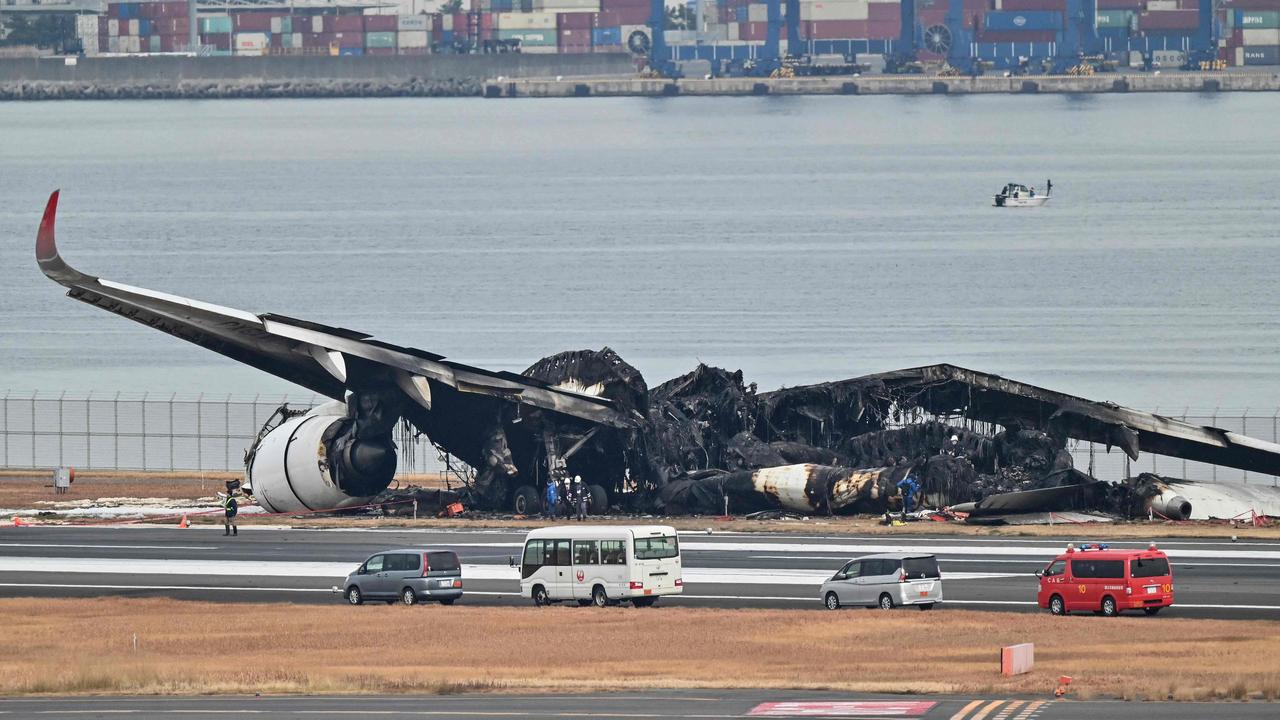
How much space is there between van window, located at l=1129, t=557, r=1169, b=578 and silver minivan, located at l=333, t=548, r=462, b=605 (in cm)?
1800

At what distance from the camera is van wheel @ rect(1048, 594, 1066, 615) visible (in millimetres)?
49969

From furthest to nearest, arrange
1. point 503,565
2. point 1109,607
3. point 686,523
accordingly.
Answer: point 686,523 → point 503,565 → point 1109,607

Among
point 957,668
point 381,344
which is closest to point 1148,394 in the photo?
point 381,344

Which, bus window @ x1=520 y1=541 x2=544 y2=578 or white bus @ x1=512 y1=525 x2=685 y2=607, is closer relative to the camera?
white bus @ x1=512 y1=525 x2=685 y2=607

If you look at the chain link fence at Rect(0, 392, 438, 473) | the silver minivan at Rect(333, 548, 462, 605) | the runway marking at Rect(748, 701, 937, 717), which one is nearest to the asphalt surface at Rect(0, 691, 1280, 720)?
the runway marking at Rect(748, 701, 937, 717)

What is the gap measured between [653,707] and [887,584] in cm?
1623

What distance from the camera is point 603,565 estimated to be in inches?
2096

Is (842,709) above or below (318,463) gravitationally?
above

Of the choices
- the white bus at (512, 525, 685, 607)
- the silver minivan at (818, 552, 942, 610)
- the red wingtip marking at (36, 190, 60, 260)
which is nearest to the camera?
the silver minivan at (818, 552, 942, 610)

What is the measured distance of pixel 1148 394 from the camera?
12519 cm

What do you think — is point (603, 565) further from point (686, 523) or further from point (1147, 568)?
point (686, 523)

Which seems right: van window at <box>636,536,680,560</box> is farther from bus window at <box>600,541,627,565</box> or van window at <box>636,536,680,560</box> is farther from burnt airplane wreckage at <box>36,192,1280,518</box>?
burnt airplane wreckage at <box>36,192,1280,518</box>

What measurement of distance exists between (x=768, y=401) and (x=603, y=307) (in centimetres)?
9103

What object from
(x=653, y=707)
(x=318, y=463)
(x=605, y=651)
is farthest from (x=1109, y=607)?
(x=318, y=463)
